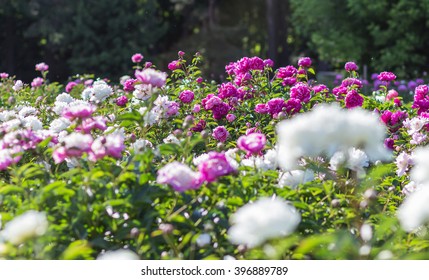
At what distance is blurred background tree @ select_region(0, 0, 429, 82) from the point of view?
12375 millimetres

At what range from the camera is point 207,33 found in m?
20.3

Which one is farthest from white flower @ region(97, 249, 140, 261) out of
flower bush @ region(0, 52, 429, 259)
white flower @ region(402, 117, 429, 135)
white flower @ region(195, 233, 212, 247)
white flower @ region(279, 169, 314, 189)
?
white flower @ region(402, 117, 429, 135)

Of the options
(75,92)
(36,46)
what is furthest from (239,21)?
(75,92)

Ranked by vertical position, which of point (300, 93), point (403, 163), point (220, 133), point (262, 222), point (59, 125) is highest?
point (300, 93)

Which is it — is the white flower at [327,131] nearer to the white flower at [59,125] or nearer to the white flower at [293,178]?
the white flower at [293,178]

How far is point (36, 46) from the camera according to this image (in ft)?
63.0

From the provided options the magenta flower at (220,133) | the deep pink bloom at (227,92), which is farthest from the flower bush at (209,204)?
the deep pink bloom at (227,92)

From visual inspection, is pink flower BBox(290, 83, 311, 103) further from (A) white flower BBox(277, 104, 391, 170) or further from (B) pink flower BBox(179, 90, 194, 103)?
(A) white flower BBox(277, 104, 391, 170)

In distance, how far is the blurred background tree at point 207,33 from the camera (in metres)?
12.4

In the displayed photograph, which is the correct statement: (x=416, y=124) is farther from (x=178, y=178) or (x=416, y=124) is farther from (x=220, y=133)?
(x=178, y=178)

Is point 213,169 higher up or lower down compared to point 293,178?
lower down

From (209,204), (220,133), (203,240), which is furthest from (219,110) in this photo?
(203,240)
